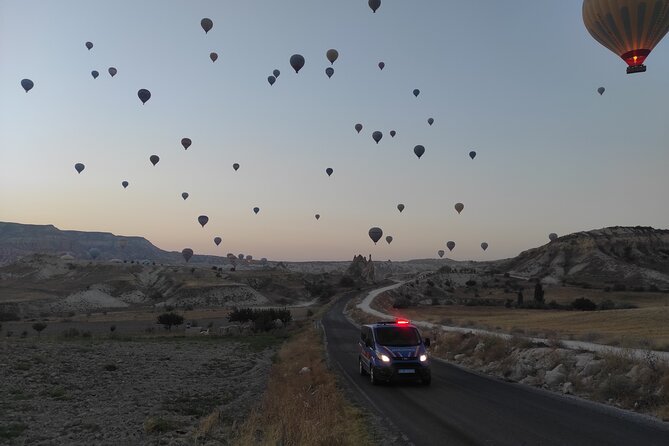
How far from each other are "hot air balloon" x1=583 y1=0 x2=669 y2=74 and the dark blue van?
1030 inches

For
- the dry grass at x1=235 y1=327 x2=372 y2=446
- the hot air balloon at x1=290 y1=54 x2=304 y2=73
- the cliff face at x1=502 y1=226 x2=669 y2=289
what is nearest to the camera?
the dry grass at x1=235 y1=327 x2=372 y2=446

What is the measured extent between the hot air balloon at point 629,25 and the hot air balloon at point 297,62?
26.9m

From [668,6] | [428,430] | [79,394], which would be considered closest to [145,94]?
[79,394]

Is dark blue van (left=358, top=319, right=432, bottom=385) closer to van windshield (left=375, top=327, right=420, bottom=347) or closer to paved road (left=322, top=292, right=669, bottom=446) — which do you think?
van windshield (left=375, top=327, right=420, bottom=347)

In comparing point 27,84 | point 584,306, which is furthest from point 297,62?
point 584,306

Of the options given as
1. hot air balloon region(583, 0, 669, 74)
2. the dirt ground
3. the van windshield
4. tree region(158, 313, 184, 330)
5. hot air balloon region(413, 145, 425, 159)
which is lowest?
tree region(158, 313, 184, 330)

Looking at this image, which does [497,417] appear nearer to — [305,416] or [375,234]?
[305,416]

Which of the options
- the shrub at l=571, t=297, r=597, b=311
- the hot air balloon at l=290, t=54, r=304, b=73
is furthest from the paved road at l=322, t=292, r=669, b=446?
the shrub at l=571, t=297, r=597, b=311

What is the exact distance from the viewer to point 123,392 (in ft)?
72.3

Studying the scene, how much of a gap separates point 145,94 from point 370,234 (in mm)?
39437

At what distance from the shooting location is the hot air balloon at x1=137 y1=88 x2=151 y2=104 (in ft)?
183

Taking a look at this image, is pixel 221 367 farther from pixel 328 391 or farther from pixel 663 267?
pixel 663 267

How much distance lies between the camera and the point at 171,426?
15.0 metres

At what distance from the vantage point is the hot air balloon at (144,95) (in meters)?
55.9
